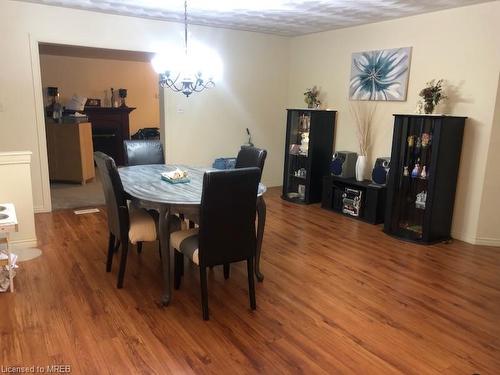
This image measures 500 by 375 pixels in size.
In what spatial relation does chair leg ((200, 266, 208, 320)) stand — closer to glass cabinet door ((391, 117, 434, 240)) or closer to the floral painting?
glass cabinet door ((391, 117, 434, 240))

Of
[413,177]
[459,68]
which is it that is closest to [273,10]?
[459,68]

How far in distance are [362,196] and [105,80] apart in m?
6.05

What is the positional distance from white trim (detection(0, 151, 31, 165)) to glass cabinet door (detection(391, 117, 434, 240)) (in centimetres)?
357

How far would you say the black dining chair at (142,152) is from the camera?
4.05 meters

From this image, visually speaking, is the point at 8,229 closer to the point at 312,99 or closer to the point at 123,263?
the point at 123,263

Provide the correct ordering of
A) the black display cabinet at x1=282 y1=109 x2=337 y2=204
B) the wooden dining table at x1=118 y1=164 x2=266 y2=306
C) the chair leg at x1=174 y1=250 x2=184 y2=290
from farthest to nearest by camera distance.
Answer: the black display cabinet at x1=282 y1=109 x2=337 y2=204 → the chair leg at x1=174 y1=250 x2=184 y2=290 → the wooden dining table at x1=118 y1=164 x2=266 y2=306

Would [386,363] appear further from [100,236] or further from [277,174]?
[277,174]

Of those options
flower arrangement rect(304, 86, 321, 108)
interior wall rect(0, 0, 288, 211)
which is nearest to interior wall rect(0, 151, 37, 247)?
interior wall rect(0, 0, 288, 211)

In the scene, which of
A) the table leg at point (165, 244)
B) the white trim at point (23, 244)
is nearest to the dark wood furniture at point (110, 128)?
the white trim at point (23, 244)

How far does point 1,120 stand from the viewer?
14.5 feet

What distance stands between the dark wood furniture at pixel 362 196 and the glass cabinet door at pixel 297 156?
38 centimetres

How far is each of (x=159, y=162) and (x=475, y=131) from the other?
3207 millimetres

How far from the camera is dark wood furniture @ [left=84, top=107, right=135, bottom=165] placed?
26.3 ft

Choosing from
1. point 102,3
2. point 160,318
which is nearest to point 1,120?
point 102,3
